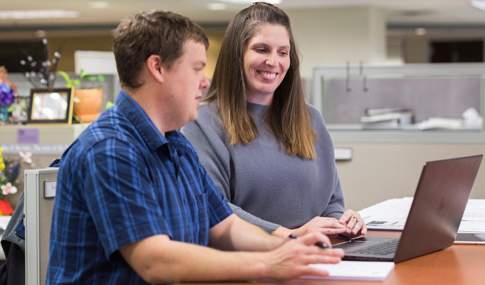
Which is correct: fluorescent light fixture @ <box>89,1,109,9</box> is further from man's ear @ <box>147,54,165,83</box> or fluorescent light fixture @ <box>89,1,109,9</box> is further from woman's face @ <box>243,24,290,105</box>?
man's ear @ <box>147,54,165,83</box>

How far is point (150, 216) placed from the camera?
0.92m

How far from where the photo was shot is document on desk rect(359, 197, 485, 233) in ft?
4.79

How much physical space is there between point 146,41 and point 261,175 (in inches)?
23.7

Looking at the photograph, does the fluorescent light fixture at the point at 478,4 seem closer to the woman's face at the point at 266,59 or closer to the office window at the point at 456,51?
the office window at the point at 456,51

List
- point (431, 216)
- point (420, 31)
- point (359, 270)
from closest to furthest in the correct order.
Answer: point (359, 270)
point (431, 216)
point (420, 31)

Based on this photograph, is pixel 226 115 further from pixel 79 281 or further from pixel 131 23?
pixel 79 281

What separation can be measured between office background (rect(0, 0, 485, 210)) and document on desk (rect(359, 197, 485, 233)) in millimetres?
776

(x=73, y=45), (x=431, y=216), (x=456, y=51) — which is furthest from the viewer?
(x=456, y=51)

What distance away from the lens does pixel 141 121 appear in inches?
40.0

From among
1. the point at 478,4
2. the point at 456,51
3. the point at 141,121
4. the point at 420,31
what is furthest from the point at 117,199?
the point at 456,51

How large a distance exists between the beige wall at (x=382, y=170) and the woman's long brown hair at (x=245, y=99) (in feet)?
3.89

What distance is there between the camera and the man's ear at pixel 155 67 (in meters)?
1.00

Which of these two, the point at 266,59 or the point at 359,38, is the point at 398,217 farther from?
the point at 359,38

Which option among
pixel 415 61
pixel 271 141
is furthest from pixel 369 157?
pixel 415 61
